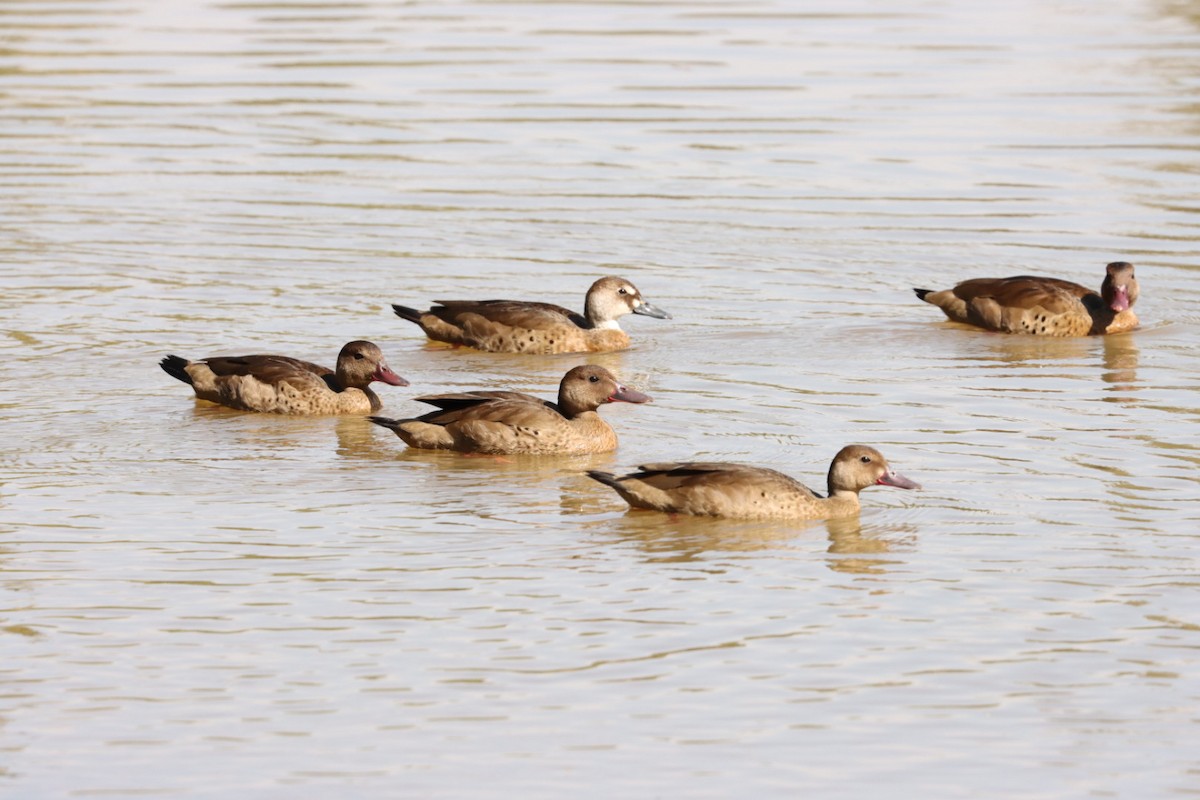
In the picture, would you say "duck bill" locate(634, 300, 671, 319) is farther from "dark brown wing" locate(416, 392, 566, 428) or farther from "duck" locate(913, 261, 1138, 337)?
"dark brown wing" locate(416, 392, 566, 428)

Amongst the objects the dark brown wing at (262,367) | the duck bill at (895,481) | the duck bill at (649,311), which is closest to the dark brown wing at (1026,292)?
the duck bill at (649,311)

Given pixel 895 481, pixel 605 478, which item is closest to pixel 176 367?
pixel 605 478

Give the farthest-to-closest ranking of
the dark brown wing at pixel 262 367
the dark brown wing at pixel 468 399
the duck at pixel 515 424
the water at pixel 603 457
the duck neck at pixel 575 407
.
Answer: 1. the dark brown wing at pixel 262 367
2. the duck neck at pixel 575 407
3. the dark brown wing at pixel 468 399
4. the duck at pixel 515 424
5. the water at pixel 603 457

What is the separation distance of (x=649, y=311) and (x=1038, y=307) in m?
3.21

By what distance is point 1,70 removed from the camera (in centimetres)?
3341

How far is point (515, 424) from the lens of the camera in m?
14.4

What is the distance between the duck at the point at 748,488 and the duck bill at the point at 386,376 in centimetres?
352

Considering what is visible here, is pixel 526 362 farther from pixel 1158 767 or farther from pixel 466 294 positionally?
pixel 1158 767

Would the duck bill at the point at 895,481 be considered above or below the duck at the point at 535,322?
below

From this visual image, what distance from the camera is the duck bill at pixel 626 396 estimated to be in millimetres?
14758

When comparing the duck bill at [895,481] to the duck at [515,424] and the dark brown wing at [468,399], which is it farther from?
the dark brown wing at [468,399]

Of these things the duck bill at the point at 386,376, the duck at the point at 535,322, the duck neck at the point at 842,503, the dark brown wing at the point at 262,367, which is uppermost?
the duck at the point at 535,322

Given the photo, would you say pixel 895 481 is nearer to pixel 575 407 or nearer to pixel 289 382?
pixel 575 407

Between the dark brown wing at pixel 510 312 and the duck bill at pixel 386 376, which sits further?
the dark brown wing at pixel 510 312
